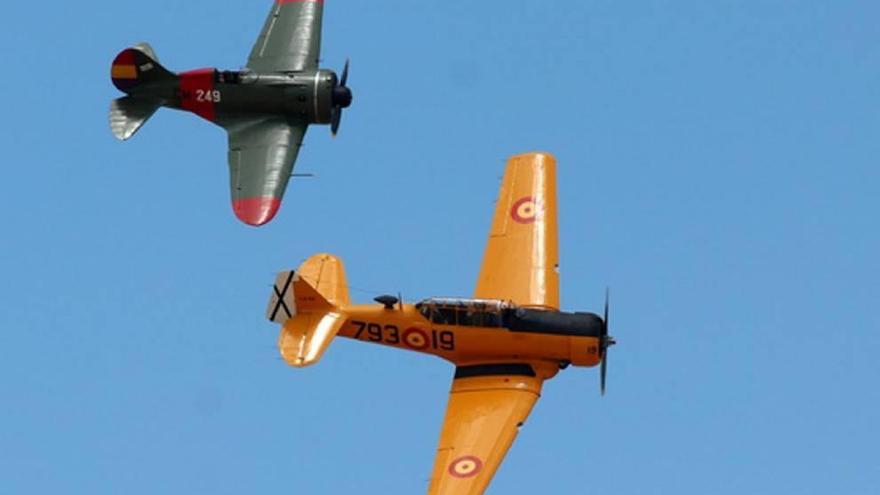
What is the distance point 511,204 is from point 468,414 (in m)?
4.71

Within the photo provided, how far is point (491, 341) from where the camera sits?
36.6m

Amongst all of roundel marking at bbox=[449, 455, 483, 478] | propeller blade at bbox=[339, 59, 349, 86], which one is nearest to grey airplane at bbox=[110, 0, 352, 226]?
propeller blade at bbox=[339, 59, 349, 86]

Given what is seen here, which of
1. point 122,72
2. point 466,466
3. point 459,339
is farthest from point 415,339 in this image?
point 122,72

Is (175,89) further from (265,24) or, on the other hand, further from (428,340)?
(428,340)

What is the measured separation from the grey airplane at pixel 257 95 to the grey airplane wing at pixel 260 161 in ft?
0.06

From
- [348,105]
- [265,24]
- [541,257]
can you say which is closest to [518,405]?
[541,257]

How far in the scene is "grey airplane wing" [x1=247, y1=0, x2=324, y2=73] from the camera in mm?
42312

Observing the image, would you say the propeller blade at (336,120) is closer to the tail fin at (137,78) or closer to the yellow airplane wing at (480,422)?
the tail fin at (137,78)

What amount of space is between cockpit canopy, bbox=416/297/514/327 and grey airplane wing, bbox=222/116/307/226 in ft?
11.8

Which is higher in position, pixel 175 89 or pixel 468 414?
pixel 175 89

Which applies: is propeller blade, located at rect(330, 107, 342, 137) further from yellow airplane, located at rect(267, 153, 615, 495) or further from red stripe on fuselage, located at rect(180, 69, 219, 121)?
yellow airplane, located at rect(267, 153, 615, 495)

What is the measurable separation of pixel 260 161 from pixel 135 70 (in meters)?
3.66

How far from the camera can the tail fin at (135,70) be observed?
4212cm

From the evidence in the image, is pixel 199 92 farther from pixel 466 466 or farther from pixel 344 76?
pixel 466 466
